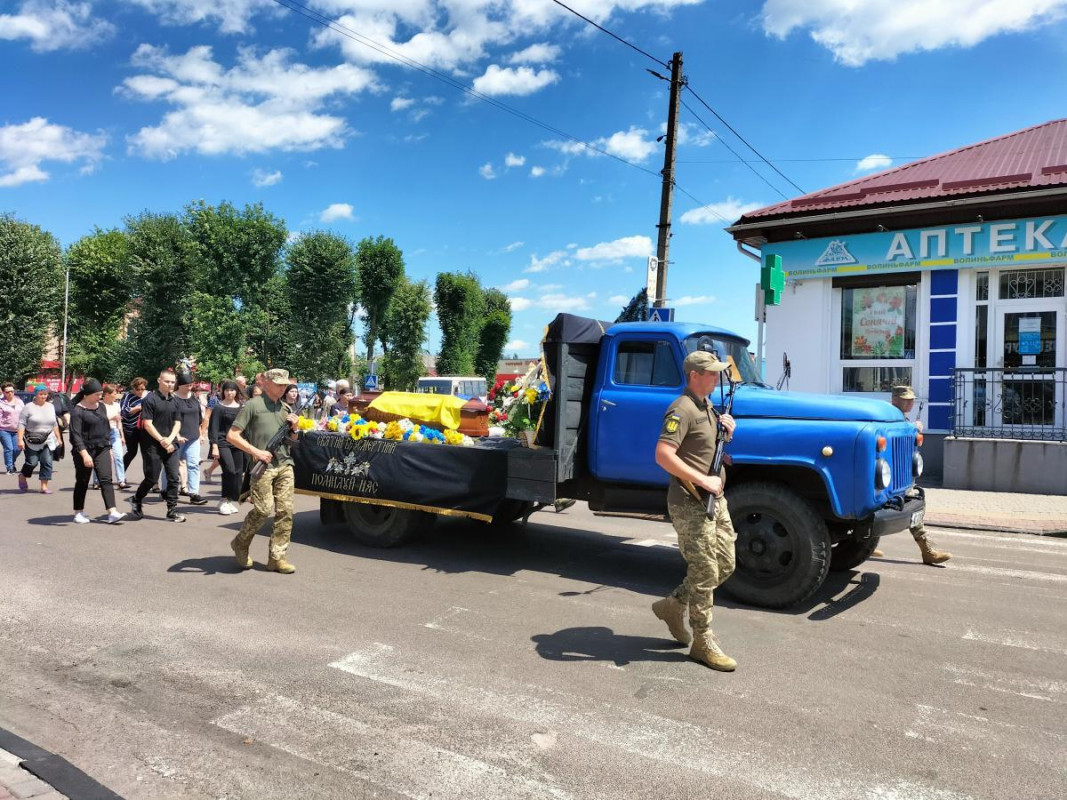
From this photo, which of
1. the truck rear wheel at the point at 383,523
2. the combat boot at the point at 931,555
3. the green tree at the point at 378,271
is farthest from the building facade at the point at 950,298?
the green tree at the point at 378,271

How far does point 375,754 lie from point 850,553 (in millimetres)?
4821

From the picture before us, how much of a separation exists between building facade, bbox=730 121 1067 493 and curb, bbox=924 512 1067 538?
10.5 ft

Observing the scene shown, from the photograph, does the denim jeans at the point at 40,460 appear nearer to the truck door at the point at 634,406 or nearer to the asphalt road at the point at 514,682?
the asphalt road at the point at 514,682

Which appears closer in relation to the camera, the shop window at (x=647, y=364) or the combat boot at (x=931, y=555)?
the shop window at (x=647, y=364)

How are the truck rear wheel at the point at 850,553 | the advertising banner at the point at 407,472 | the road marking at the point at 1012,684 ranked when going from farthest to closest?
A: the advertising banner at the point at 407,472 → the truck rear wheel at the point at 850,553 → the road marking at the point at 1012,684

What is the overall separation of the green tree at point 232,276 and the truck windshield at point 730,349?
95.1 feet

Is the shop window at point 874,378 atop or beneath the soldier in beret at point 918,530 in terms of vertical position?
atop

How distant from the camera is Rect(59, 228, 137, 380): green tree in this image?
4225cm

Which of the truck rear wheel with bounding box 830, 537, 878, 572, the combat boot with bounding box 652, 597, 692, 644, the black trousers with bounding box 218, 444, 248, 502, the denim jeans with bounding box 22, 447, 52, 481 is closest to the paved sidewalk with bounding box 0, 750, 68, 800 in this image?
the combat boot with bounding box 652, 597, 692, 644

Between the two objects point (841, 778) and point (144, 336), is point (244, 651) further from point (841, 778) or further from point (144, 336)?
point (144, 336)

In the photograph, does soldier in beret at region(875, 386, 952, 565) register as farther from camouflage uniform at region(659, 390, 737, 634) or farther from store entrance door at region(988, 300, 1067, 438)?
store entrance door at region(988, 300, 1067, 438)

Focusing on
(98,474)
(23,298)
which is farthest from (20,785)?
(23,298)

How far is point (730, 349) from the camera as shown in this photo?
6.61m

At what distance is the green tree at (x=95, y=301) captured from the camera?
42.2m
